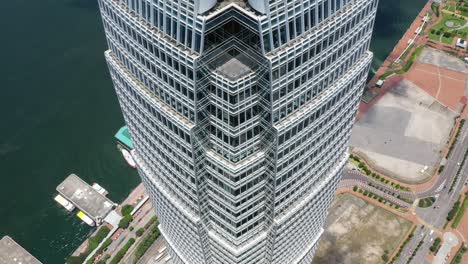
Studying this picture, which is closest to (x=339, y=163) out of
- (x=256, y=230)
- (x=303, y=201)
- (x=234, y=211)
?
(x=303, y=201)

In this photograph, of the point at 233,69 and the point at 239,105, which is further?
the point at 239,105

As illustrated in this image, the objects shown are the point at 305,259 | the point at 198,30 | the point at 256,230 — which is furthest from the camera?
the point at 305,259

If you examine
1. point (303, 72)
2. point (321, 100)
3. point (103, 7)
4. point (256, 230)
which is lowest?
point (256, 230)

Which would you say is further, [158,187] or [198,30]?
[158,187]

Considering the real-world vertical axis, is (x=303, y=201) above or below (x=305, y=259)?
above

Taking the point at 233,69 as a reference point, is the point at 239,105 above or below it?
below

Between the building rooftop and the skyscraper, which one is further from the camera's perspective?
the building rooftop

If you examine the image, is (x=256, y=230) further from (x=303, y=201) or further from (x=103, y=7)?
(x=103, y=7)

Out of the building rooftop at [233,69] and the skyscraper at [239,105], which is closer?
the skyscraper at [239,105]
